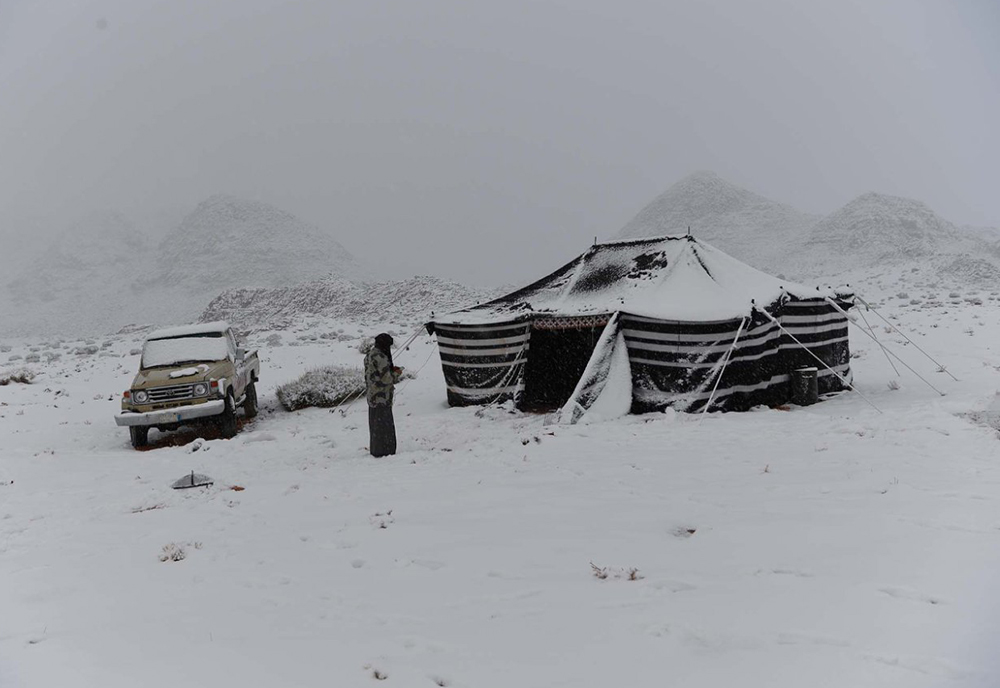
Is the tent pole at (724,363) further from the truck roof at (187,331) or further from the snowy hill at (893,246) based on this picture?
the snowy hill at (893,246)

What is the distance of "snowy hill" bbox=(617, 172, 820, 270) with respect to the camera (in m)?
63.0

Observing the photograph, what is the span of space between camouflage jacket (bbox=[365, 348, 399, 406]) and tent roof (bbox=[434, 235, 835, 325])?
3.39 metres

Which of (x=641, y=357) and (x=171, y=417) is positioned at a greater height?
(x=641, y=357)

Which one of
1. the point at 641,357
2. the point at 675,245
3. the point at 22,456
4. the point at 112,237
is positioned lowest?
the point at 22,456

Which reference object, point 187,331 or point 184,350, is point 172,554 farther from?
point 187,331

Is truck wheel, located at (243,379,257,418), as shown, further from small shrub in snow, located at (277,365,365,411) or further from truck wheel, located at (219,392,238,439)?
truck wheel, located at (219,392,238,439)

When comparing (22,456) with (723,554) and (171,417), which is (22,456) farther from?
(723,554)

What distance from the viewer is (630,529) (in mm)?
5168

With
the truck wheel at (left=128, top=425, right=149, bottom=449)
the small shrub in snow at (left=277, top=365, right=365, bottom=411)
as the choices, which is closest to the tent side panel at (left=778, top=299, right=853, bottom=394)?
the small shrub in snow at (left=277, top=365, right=365, bottom=411)

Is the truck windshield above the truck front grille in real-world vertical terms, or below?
above

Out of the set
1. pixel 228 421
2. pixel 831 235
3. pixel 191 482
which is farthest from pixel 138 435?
pixel 831 235

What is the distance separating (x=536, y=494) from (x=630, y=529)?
1325 mm

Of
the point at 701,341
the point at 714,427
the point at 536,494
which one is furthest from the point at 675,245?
the point at 536,494

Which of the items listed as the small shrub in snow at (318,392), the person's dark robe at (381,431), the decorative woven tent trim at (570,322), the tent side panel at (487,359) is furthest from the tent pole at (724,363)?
the small shrub in snow at (318,392)
